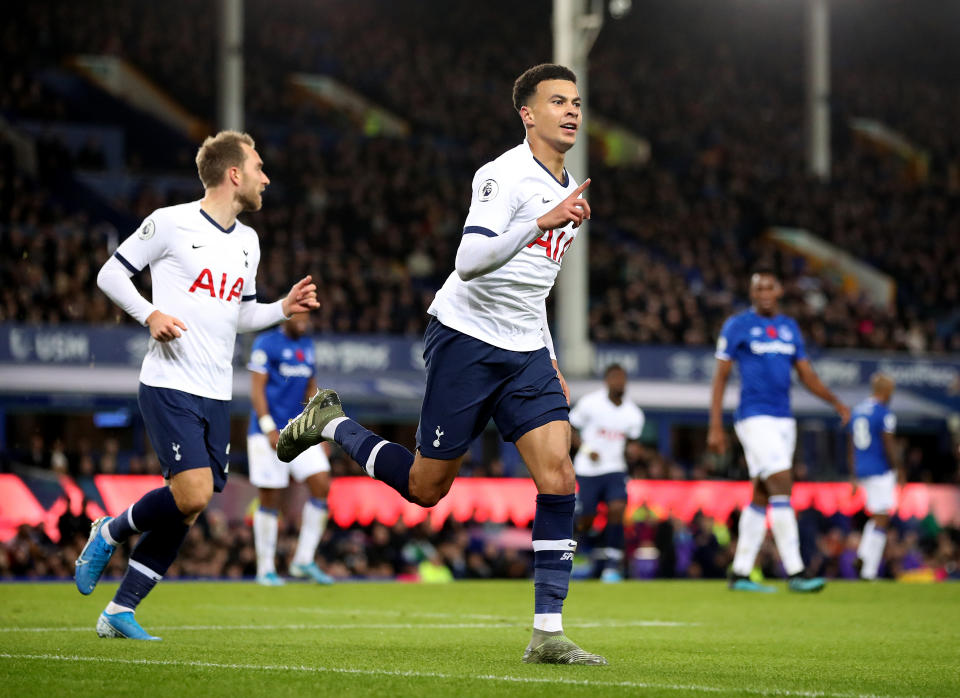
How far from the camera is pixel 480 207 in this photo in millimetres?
5906

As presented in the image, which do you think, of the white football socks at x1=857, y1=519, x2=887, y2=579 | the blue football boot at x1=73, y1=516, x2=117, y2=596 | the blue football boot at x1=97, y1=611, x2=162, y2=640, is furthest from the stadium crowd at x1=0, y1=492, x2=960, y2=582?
the blue football boot at x1=97, y1=611, x2=162, y2=640

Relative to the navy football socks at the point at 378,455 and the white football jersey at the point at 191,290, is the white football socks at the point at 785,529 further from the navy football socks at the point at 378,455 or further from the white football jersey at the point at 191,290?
the white football jersey at the point at 191,290

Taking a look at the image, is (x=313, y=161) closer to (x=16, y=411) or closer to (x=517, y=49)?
(x=16, y=411)

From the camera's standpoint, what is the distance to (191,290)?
23.4ft

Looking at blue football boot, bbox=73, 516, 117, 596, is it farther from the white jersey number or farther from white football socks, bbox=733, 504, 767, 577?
the white jersey number

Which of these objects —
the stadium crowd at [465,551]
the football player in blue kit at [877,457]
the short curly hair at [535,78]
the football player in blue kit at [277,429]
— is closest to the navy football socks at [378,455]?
the short curly hair at [535,78]

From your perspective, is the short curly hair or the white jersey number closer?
the short curly hair

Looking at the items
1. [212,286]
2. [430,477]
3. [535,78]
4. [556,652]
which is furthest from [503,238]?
[212,286]

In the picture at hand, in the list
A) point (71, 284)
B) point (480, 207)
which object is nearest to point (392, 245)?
point (71, 284)

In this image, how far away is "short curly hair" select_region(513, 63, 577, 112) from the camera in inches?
248

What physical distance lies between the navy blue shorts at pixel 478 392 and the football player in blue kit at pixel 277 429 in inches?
257

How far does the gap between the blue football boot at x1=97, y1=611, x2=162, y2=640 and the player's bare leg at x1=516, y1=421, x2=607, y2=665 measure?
2024 mm

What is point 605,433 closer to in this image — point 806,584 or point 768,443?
point 768,443

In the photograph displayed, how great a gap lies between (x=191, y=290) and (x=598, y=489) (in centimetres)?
892
